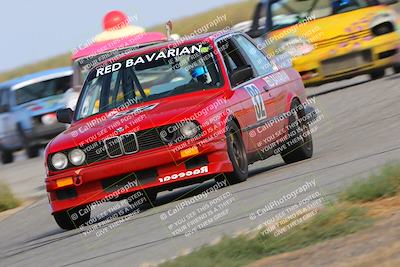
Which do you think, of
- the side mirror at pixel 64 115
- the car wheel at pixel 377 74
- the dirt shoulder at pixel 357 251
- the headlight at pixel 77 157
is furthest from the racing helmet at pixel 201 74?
the car wheel at pixel 377 74

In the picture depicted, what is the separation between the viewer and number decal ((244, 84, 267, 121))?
11336 millimetres

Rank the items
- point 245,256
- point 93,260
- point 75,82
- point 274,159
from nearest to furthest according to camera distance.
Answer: point 245,256 → point 93,260 → point 274,159 → point 75,82

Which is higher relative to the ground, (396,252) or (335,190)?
(396,252)

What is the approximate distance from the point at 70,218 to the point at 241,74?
2.11 metres

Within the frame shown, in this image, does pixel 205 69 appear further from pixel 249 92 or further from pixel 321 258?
pixel 321 258

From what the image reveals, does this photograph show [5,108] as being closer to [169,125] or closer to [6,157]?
[6,157]

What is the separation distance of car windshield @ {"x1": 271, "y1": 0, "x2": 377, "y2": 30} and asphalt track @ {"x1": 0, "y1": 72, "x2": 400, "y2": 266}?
4810 mm

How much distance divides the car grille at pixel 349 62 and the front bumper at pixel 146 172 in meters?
9.06

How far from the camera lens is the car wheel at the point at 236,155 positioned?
411 inches

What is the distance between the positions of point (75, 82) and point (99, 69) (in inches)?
401

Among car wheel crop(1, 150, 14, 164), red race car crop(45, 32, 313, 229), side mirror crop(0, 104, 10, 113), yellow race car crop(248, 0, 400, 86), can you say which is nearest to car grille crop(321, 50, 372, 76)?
yellow race car crop(248, 0, 400, 86)

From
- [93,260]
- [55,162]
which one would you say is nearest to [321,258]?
[93,260]

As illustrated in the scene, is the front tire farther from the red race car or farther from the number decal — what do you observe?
the number decal

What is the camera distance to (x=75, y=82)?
2188 centimetres
